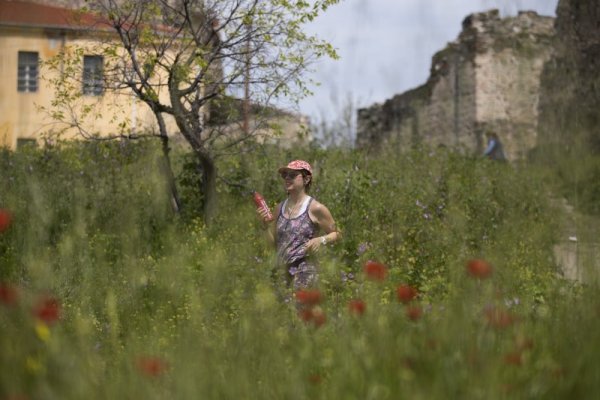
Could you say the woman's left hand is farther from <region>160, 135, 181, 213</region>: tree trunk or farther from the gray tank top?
<region>160, 135, 181, 213</region>: tree trunk

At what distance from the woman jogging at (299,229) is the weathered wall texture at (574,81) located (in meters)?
9.48

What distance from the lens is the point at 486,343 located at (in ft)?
9.05

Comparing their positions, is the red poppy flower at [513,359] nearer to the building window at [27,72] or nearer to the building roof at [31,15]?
the building roof at [31,15]

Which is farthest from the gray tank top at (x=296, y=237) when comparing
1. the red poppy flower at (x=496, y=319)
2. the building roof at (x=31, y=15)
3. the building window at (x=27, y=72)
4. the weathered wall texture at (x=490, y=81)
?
the building window at (x=27, y=72)

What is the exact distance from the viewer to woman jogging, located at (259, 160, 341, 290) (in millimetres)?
5754

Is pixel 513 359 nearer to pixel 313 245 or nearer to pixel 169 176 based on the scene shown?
pixel 313 245

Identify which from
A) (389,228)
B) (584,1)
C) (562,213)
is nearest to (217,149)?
(389,228)

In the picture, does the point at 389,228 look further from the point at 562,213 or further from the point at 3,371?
the point at 3,371

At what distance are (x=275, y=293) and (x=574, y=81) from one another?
1379cm

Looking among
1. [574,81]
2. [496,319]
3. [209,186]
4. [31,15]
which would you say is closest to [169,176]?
[209,186]

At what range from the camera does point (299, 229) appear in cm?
586

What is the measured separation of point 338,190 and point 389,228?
2.85 feet

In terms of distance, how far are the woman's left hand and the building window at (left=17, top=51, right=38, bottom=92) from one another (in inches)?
852

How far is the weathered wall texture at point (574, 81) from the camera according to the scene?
15.5 metres
